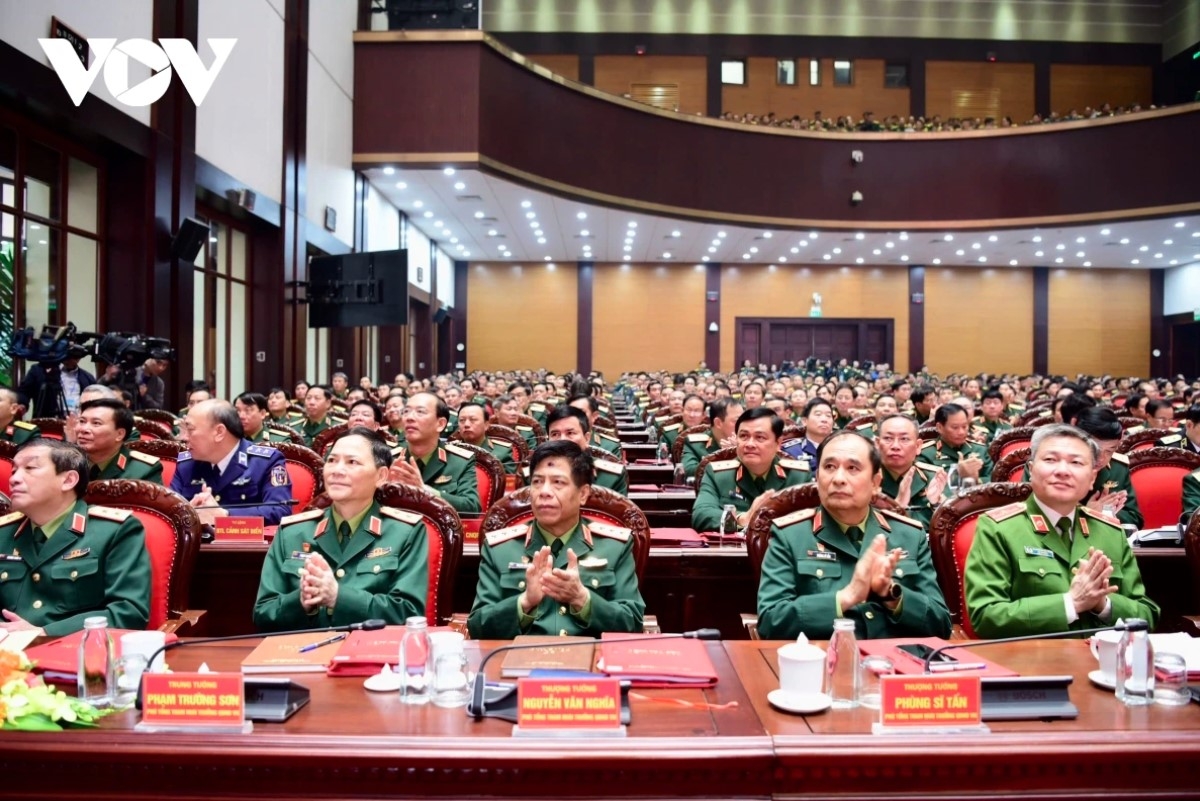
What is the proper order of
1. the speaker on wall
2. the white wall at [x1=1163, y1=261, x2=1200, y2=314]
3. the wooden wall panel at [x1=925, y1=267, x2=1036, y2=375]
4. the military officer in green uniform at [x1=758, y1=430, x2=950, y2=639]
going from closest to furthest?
the military officer in green uniform at [x1=758, y1=430, x2=950, y2=639], the speaker on wall, the white wall at [x1=1163, y1=261, x2=1200, y2=314], the wooden wall panel at [x1=925, y1=267, x2=1036, y2=375]

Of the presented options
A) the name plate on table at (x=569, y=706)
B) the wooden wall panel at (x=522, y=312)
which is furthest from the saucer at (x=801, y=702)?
the wooden wall panel at (x=522, y=312)

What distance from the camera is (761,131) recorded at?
17.7 meters

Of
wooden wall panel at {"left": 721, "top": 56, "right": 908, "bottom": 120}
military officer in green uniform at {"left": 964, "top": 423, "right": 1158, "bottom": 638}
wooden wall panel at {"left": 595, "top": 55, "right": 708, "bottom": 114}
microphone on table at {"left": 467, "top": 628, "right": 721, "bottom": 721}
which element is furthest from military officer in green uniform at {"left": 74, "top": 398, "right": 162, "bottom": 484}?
wooden wall panel at {"left": 721, "top": 56, "right": 908, "bottom": 120}

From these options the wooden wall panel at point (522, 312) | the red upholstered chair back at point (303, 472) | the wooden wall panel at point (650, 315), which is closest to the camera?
the red upholstered chair back at point (303, 472)

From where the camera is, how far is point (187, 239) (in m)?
8.24

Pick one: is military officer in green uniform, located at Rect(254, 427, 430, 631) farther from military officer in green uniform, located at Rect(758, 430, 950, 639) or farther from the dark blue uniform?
the dark blue uniform

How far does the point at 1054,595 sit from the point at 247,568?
260 cm

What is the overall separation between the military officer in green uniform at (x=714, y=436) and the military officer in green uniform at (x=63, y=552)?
3.82 metres

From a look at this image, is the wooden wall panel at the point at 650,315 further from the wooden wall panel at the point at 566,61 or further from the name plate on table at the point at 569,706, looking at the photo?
the name plate on table at the point at 569,706

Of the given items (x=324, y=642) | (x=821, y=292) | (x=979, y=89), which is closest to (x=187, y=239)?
(x=324, y=642)

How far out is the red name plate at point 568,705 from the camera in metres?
1.49

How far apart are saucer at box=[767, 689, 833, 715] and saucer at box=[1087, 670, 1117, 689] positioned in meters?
0.56

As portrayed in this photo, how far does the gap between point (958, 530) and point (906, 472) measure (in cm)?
128

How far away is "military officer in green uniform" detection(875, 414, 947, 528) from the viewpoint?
12.8ft
